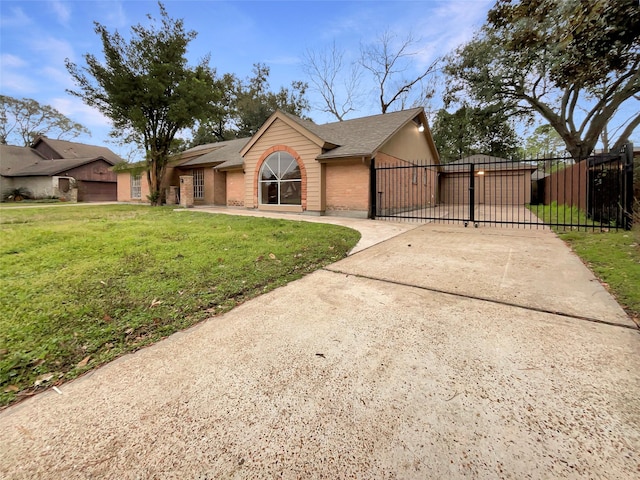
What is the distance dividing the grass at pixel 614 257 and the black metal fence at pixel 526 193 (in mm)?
676

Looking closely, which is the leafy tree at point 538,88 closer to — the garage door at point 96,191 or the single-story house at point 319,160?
the single-story house at point 319,160

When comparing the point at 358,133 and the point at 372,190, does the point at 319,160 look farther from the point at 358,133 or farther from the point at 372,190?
the point at 358,133

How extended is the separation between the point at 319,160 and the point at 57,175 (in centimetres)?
2582

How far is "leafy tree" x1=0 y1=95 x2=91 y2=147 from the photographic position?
35344mm

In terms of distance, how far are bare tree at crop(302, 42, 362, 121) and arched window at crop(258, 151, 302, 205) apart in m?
16.6

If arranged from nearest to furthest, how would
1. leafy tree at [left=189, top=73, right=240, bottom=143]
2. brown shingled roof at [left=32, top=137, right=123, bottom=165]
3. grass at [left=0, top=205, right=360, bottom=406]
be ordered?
grass at [left=0, top=205, right=360, bottom=406] < leafy tree at [left=189, top=73, right=240, bottom=143] < brown shingled roof at [left=32, top=137, right=123, bottom=165]

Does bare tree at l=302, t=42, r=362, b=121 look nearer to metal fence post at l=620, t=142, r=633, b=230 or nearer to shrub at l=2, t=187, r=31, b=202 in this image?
metal fence post at l=620, t=142, r=633, b=230

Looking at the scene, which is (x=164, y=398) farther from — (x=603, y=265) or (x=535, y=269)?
(x=603, y=265)

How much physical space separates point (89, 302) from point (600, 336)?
4.62m

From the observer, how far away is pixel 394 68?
24.0m

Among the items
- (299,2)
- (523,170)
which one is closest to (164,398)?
(299,2)

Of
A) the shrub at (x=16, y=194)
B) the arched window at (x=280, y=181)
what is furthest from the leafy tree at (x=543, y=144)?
the shrub at (x=16, y=194)

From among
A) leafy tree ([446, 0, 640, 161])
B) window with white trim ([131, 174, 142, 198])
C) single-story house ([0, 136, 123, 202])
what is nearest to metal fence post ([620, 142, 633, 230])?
leafy tree ([446, 0, 640, 161])

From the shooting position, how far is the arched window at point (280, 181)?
12.6 meters
